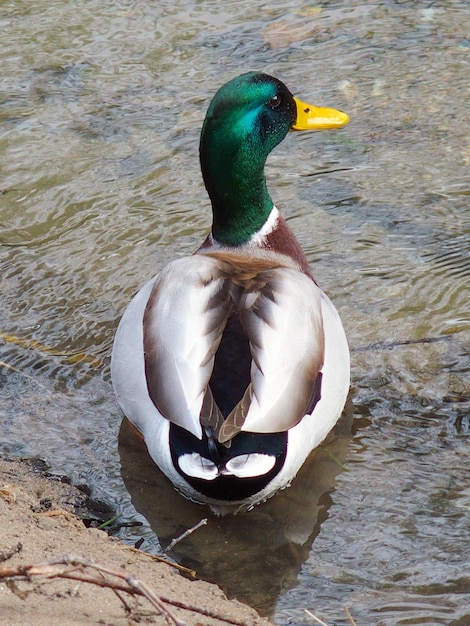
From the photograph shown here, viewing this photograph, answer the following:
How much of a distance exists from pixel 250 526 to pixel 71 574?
124 centimetres

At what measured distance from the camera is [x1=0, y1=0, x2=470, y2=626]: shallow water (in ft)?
11.6

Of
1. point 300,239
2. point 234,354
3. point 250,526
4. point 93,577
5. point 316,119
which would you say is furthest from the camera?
point 300,239

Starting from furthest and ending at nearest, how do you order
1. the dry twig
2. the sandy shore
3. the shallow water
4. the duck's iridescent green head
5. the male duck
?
the duck's iridescent green head → the shallow water → the male duck → the sandy shore → the dry twig

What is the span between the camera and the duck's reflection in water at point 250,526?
341 centimetres

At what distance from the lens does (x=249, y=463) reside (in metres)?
3.34

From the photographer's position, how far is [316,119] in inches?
183

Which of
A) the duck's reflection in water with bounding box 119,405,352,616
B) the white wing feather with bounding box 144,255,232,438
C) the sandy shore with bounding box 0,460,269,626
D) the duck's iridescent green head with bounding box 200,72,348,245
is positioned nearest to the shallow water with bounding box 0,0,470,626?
the duck's reflection in water with bounding box 119,405,352,616

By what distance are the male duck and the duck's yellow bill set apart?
0.57 feet

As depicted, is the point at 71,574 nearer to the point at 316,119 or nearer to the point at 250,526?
the point at 250,526

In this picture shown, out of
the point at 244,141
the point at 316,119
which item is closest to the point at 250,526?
the point at 244,141

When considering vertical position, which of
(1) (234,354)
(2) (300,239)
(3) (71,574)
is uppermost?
(3) (71,574)

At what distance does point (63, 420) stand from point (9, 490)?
75 cm

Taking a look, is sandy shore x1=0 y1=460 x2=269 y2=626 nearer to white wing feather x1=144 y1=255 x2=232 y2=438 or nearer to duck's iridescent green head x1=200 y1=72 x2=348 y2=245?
white wing feather x1=144 y1=255 x2=232 y2=438

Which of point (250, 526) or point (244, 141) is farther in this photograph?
point (244, 141)
